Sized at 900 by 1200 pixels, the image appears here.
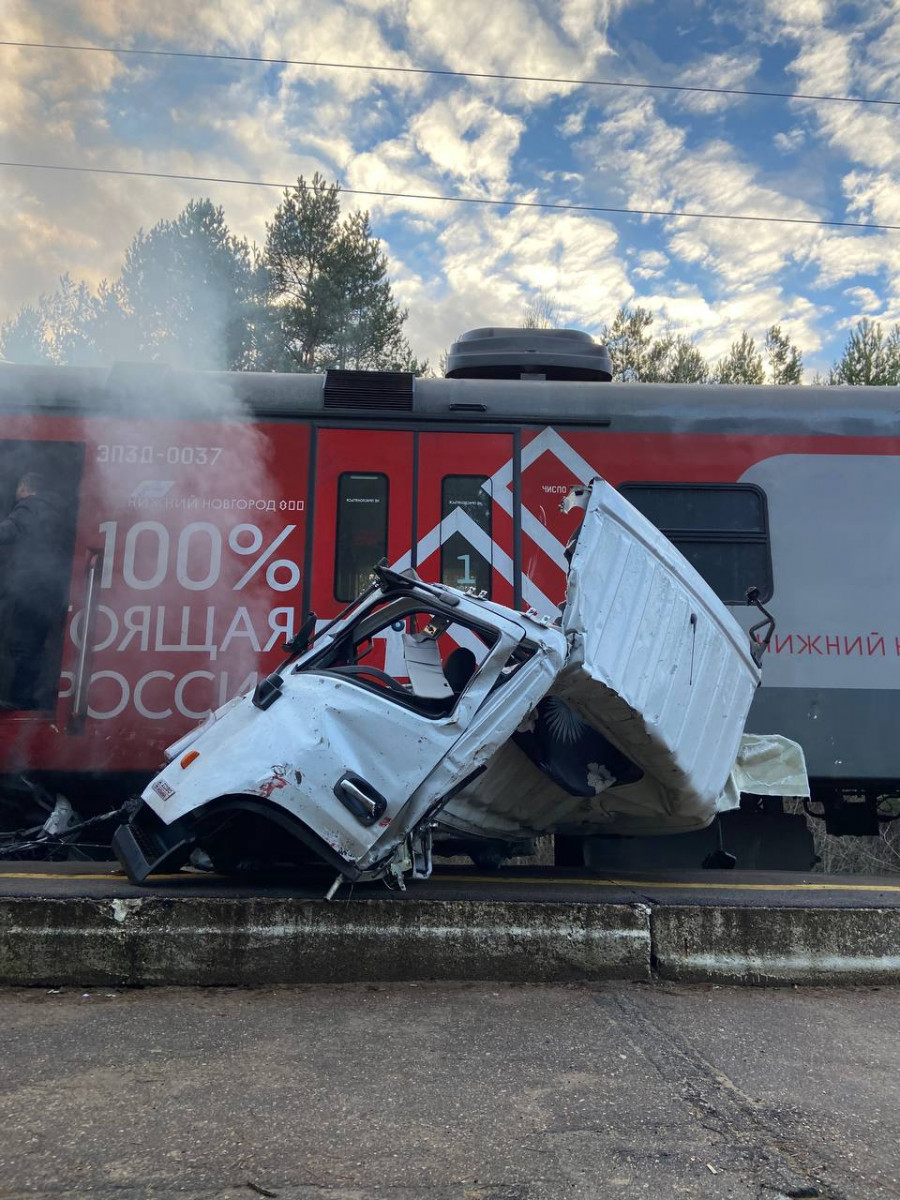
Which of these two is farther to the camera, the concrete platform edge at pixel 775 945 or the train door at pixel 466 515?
the train door at pixel 466 515

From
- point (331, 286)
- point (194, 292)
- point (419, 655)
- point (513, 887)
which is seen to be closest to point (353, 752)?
point (419, 655)

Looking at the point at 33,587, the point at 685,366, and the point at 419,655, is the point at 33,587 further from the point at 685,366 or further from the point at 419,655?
the point at 685,366

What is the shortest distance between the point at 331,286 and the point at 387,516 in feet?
57.0

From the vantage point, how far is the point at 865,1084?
2.88 m

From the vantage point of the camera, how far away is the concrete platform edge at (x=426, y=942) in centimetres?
367

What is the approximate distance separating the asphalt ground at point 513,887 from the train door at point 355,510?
6.04 feet

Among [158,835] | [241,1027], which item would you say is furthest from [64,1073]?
[158,835]

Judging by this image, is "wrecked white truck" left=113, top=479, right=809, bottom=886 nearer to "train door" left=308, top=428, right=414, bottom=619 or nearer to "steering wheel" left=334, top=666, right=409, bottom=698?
"steering wheel" left=334, top=666, right=409, bottom=698

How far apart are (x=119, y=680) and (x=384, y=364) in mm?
17930

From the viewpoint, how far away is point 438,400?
5.98m

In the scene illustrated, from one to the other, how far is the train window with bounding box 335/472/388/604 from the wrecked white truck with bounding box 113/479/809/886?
0.70 metres

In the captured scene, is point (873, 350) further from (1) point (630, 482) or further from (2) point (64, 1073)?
(2) point (64, 1073)

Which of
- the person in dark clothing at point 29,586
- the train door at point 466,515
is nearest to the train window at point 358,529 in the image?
the train door at point 466,515

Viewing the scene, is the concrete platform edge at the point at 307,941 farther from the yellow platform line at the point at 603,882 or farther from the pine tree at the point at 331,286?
the pine tree at the point at 331,286
